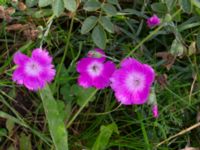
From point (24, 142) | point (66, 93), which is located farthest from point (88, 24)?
point (24, 142)

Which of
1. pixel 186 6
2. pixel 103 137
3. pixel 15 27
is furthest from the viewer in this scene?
pixel 15 27

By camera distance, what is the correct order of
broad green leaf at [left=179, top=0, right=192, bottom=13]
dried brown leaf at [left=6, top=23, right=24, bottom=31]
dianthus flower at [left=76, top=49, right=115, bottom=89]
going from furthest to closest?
dried brown leaf at [left=6, top=23, right=24, bottom=31]
dianthus flower at [left=76, top=49, right=115, bottom=89]
broad green leaf at [left=179, top=0, right=192, bottom=13]

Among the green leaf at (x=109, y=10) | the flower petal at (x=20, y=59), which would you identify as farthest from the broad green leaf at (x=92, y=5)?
the flower petal at (x=20, y=59)

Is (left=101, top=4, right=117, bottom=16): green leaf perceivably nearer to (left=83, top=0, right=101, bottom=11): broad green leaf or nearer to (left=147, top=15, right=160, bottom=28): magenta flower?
(left=83, top=0, right=101, bottom=11): broad green leaf

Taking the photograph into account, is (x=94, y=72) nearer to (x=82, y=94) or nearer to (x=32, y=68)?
(x=82, y=94)

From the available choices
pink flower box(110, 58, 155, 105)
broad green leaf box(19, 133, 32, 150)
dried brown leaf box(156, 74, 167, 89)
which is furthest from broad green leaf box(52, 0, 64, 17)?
broad green leaf box(19, 133, 32, 150)

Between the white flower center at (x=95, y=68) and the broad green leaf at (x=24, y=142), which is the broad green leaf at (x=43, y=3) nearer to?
the white flower center at (x=95, y=68)

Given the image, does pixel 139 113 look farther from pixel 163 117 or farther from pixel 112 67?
pixel 112 67
